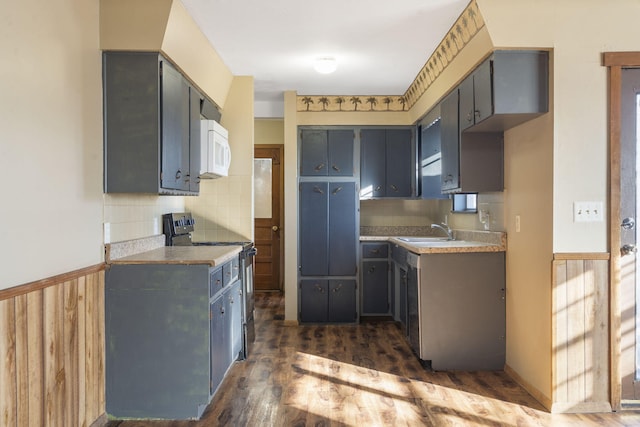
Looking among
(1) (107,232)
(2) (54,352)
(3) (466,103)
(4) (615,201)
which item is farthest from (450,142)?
(2) (54,352)

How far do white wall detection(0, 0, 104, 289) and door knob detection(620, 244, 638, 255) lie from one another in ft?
9.75

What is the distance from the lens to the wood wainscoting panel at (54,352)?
1812 mm

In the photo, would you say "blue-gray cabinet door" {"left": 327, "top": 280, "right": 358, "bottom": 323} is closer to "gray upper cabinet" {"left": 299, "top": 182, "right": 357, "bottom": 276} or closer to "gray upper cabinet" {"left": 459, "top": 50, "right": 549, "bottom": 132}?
"gray upper cabinet" {"left": 299, "top": 182, "right": 357, "bottom": 276}

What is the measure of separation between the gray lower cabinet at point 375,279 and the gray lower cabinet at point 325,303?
16 cm

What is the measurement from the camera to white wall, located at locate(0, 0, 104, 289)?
1824 mm

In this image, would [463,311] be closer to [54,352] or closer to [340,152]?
[340,152]

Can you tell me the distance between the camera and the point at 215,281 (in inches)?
109

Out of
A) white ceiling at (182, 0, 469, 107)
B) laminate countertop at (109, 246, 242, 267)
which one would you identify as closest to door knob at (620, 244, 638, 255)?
white ceiling at (182, 0, 469, 107)

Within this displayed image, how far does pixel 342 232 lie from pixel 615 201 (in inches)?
104

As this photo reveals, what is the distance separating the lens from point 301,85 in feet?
15.1

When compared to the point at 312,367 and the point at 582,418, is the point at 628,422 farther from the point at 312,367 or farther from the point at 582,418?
the point at 312,367

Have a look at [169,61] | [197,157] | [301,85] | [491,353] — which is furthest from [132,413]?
[301,85]

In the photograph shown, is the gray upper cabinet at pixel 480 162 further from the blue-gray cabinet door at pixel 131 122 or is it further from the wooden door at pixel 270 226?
the wooden door at pixel 270 226

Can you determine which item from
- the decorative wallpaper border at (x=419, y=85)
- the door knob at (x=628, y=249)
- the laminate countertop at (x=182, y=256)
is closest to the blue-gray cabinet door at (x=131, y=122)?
the laminate countertop at (x=182, y=256)
